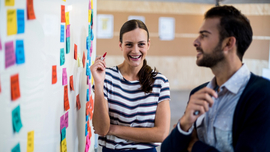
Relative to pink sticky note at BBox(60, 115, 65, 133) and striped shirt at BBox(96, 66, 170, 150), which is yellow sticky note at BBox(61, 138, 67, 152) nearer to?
pink sticky note at BBox(60, 115, 65, 133)

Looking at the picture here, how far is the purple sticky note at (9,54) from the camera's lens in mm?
751

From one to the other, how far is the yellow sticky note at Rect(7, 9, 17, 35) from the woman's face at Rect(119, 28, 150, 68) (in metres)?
Answer: 0.85

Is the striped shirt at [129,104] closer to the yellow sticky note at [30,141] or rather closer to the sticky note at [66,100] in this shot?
the sticky note at [66,100]

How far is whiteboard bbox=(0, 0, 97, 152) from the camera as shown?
0.77 m

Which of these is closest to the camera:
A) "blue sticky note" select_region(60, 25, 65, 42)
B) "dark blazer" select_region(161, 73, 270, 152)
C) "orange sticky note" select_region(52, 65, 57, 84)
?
"dark blazer" select_region(161, 73, 270, 152)

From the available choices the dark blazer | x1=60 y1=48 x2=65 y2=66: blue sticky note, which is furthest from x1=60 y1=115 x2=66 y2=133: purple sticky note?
the dark blazer

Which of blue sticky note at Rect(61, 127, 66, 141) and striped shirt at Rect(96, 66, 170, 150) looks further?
striped shirt at Rect(96, 66, 170, 150)

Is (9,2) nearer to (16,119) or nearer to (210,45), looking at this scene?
(16,119)

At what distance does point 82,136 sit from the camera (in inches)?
77.6

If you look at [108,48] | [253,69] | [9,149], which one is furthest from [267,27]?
[9,149]

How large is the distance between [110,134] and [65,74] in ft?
1.46

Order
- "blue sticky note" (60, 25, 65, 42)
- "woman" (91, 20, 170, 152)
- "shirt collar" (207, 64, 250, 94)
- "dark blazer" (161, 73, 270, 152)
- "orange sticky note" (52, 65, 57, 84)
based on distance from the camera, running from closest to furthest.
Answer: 1. "dark blazer" (161, 73, 270, 152)
2. "shirt collar" (207, 64, 250, 94)
3. "orange sticky note" (52, 65, 57, 84)
4. "blue sticky note" (60, 25, 65, 42)
5. "woman" (91, 20, 170, 152)

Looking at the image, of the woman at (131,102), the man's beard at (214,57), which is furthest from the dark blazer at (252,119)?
the woman at (131,102)

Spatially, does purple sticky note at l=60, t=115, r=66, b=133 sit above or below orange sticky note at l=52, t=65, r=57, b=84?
below
